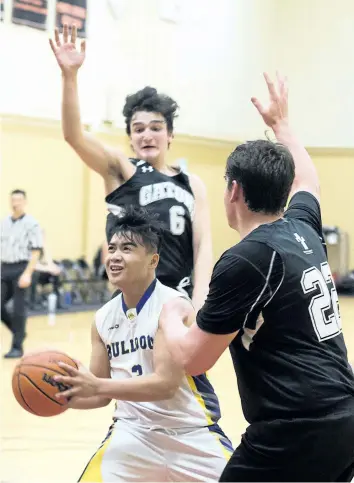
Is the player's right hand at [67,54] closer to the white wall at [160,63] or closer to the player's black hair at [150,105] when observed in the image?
the player's black hair at [150,105]

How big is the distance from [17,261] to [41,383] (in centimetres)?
657

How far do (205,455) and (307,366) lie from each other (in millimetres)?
966

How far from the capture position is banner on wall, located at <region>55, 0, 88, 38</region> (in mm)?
13570

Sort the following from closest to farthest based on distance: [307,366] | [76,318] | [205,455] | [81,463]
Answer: [307,366] → [205,455] → [81,463] → [76,318]

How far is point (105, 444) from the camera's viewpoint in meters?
3.55

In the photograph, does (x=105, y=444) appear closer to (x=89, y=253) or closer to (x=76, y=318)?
(x=76, y=318)

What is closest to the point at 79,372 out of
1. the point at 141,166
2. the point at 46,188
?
the point at 141,166

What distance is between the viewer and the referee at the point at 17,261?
30.0 feet

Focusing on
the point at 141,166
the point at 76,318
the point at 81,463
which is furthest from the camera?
the point at 76,318

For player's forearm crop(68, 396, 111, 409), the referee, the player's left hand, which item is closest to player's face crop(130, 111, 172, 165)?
player's forearm crop(68, 396, 111, 409)

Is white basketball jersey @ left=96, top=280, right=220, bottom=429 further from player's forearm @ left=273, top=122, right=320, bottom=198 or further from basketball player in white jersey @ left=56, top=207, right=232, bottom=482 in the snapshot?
player's forearm @ left=273, top=122, right=320, bottom=198

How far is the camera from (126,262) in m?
3.63

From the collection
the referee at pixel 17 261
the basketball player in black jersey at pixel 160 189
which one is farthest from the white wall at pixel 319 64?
the basketball player in black jersey at pixel 160 189

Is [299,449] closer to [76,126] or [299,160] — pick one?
[299,160]
